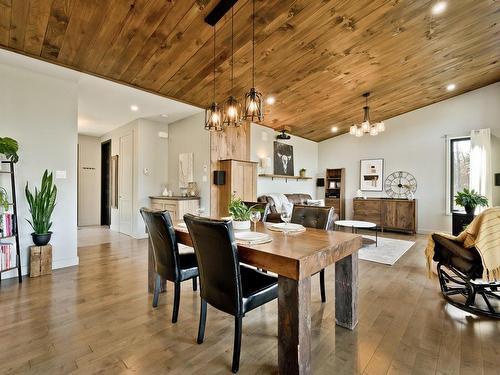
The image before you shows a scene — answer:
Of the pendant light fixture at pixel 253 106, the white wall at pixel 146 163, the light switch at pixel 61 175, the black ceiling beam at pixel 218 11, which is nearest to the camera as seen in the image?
the pendant light fixture at pixel 253 106

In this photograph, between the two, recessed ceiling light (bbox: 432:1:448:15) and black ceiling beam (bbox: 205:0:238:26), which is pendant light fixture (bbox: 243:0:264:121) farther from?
recessed ceiling light (bbox: 432:1:448:15)

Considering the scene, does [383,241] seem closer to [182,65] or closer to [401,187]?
[401,187]

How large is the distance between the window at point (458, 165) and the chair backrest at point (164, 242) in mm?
6572

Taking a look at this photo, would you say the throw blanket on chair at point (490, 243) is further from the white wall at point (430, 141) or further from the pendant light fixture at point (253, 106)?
the white wall at point (430, 141)

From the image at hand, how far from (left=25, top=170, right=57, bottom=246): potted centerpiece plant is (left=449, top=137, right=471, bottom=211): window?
7722 mm

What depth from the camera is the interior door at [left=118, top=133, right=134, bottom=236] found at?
227 inches

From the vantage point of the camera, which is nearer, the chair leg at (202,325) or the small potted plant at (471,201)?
the chair leg at (202,325)

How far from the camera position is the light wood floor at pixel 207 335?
160 centimetres

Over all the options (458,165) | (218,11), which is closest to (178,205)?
(218,11)

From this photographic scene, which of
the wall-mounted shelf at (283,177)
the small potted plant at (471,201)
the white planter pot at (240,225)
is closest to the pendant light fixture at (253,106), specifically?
the white planter pot at (240,225)

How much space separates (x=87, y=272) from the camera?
3.28m

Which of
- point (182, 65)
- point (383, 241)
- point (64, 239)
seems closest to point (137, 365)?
point (64, 239)

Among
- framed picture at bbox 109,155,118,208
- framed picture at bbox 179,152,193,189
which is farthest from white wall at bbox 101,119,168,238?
framed picture at bbox 109,155,118,208

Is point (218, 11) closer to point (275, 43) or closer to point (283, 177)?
point (275, 43)
